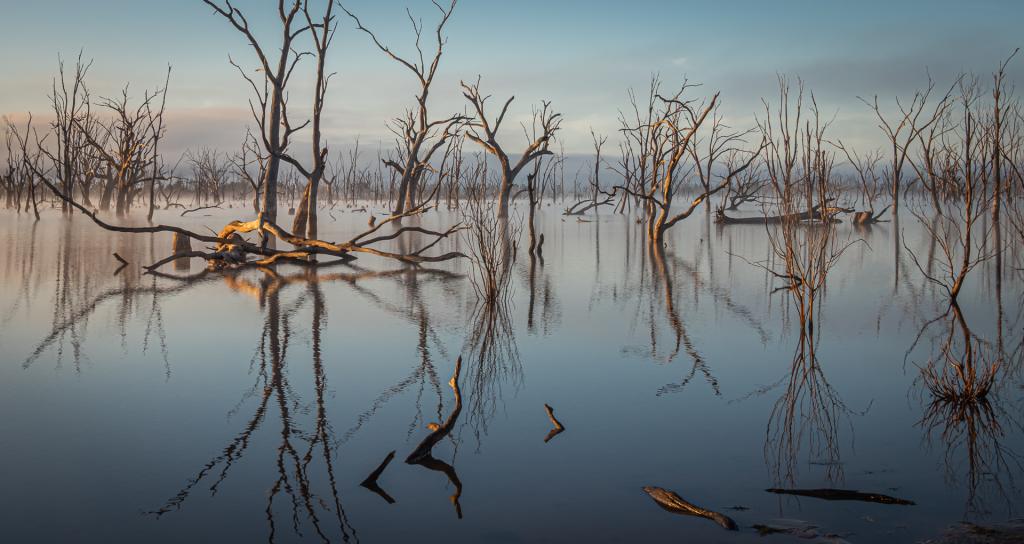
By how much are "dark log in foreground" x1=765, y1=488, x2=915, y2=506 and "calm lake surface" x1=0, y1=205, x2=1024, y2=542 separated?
2.0 inches

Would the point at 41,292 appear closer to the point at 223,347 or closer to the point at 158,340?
the point at 158,340

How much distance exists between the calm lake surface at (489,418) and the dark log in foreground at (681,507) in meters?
0.05

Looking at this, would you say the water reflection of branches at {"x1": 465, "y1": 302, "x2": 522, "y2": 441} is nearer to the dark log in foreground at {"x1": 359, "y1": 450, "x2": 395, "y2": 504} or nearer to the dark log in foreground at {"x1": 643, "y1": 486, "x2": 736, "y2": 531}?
the dark log in foreground at {"x1": 359, "y1": 450, "x2": 395, "y2": 504}

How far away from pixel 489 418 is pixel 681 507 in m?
1.62

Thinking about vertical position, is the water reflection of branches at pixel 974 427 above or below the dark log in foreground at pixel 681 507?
above

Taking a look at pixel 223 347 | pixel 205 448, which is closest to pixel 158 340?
pixel 223 347

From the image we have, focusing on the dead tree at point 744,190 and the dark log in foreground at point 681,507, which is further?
the dead tree at point 744,190

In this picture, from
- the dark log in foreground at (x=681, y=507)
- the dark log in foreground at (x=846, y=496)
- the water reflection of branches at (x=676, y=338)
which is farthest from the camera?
the water reflection of branches at (x=676, y=338)

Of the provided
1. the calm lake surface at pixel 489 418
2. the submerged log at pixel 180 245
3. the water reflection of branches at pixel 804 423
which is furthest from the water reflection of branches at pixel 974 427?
the submerged log at pixel 180 245

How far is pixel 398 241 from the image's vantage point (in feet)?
66.2

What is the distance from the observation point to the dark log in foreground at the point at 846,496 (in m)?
3.36

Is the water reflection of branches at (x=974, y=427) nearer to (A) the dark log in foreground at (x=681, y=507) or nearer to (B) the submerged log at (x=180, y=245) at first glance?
(A) the dark log in foreground at (x=681, y=507)

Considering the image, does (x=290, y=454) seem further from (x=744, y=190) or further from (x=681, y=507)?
(x=744, y=190)

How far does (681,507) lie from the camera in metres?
3.25
